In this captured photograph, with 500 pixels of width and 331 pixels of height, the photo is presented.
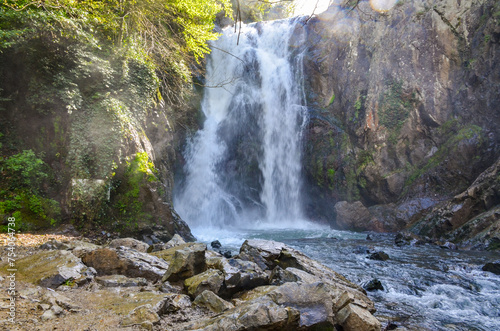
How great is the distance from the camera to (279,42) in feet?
69.1

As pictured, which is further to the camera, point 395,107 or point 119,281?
point 395,107

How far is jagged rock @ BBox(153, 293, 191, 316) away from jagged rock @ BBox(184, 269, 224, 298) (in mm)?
164

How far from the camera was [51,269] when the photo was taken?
3918 mm

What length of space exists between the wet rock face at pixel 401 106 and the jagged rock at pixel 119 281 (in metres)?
11.8

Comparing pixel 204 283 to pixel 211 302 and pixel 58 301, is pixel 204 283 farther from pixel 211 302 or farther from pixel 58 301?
pixel 58 301

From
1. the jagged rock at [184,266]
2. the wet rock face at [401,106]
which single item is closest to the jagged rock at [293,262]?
the jagged rock at [184,266]

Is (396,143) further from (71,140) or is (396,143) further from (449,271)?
(71,140)

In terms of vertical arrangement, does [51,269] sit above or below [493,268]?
above

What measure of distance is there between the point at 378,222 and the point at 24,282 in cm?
1367

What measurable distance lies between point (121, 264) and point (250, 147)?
1414 cm

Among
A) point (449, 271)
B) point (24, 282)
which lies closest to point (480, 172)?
point (449, 271)

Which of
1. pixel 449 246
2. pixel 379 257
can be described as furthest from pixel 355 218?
pixel 379 257

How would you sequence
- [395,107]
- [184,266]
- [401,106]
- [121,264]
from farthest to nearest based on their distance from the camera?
[395,107], [401,106], [121,264], [184,266]

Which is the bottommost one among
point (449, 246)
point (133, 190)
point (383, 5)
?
point (449, 246)
